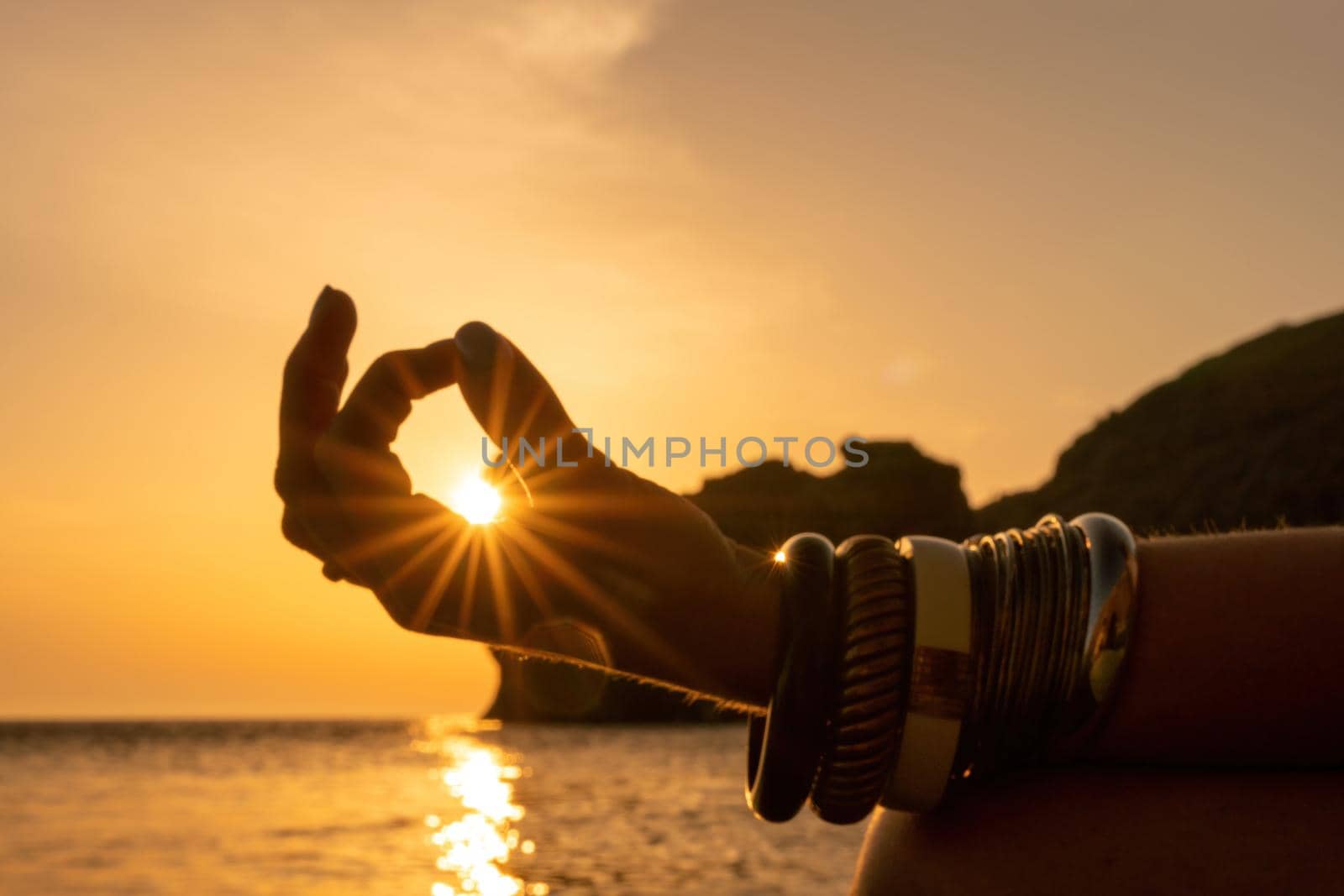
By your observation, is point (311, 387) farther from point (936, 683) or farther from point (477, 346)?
point (936, 683)

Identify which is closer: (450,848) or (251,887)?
(251,887)

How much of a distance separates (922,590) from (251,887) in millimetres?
17009

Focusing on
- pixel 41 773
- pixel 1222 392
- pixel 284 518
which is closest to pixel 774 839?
pixel 284 518

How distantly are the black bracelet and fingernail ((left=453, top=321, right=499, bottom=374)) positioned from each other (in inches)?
13.6

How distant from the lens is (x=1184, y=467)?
78.7m

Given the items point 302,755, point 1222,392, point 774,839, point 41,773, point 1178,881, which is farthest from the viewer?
point 1222,392

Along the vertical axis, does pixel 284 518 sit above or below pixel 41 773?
above

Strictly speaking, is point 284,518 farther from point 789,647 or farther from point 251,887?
point 251,887

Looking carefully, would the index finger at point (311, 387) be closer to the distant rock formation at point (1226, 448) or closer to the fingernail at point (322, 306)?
the fingernail at point (322, 306)

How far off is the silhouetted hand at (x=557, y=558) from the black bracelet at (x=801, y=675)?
4 centimetres

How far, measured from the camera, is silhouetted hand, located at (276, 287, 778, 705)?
107 cm

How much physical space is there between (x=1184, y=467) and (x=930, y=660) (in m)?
85.3

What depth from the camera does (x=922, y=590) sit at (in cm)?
105

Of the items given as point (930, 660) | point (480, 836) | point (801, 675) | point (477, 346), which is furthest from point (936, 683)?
point (480, 836)
